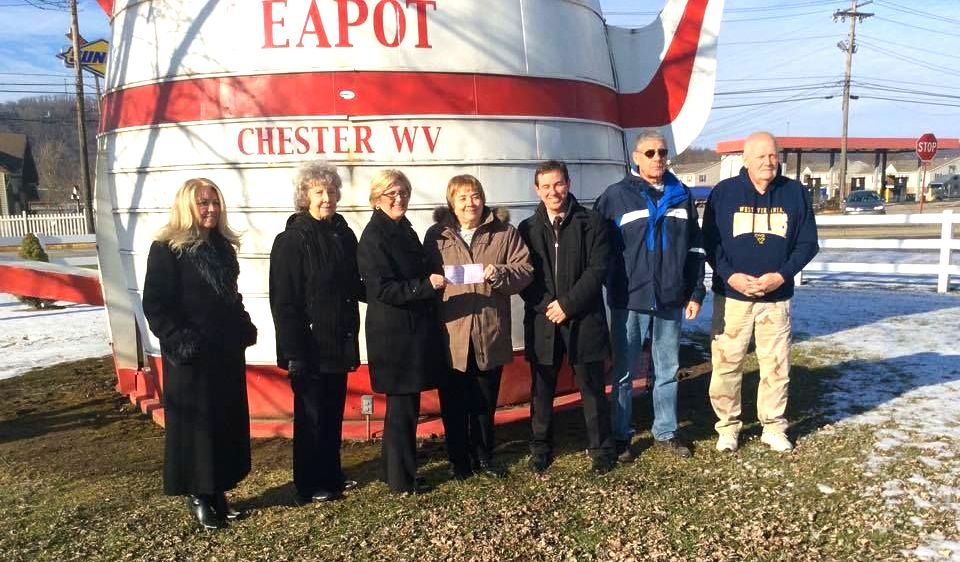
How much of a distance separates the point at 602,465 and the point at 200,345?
239 cm

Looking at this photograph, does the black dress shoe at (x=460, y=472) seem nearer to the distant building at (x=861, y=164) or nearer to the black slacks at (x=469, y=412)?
the black slacks at (x=469, y=412)

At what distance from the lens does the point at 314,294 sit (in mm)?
3783

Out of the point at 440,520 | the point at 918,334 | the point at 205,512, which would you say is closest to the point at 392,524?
the point at 440,520

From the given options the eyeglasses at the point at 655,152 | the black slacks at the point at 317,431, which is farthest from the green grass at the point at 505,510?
the eyeglasses at the point at 655,152

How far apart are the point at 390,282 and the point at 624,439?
1.90 metres

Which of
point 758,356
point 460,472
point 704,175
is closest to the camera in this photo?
point 460,472

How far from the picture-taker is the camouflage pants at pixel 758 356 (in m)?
4.52

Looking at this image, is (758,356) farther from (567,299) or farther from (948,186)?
(948,186)

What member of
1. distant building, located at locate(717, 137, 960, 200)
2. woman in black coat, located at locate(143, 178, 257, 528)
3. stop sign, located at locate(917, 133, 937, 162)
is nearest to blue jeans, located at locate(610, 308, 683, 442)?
woman in black coat, located at locate(143, 178, 257, 528)

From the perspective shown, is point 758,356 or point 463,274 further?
point 758,356

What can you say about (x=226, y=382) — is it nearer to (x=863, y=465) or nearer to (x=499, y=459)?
(x=499, y=459)

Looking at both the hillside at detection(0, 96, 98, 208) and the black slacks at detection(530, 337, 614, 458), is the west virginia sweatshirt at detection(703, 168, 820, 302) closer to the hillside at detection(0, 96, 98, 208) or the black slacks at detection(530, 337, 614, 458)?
the black slacks at detection(530, 337, 614, 458)

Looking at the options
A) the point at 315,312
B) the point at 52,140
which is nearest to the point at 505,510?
the point at 315,312

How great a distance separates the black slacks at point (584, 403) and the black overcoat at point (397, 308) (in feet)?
2.47
